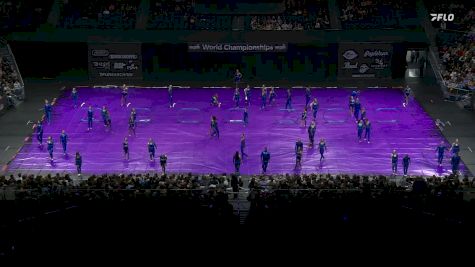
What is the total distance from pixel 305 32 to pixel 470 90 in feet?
36.2

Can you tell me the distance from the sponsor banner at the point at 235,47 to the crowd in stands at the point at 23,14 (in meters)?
10.8

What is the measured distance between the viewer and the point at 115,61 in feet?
150

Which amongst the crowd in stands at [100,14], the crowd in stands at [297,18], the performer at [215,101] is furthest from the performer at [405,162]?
the crowd in stands at [100,14]

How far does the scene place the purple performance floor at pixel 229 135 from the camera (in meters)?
32.7

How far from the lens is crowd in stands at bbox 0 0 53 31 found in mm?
46297

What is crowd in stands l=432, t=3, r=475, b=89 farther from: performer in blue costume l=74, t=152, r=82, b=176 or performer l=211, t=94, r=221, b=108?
performer in blue costume l=74, t=152, r=82, b=176

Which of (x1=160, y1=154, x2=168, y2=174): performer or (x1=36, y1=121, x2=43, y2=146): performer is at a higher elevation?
(x1=36, y1=121, x2=43, y2=146): performer

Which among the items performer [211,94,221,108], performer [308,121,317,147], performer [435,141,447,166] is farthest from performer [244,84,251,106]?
performer [435,141,447,166]

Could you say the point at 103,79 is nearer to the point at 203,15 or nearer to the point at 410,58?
the point at 203,15

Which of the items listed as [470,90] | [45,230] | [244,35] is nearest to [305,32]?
[244,35]

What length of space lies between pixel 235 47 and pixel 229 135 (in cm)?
1062

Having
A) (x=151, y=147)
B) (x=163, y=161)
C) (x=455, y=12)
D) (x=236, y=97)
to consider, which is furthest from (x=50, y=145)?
(x=455, y=12)

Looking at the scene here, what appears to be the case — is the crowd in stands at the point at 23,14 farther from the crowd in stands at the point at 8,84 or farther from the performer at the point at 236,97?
the performer at the point at 236,97

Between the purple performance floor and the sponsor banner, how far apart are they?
297 centimetres
